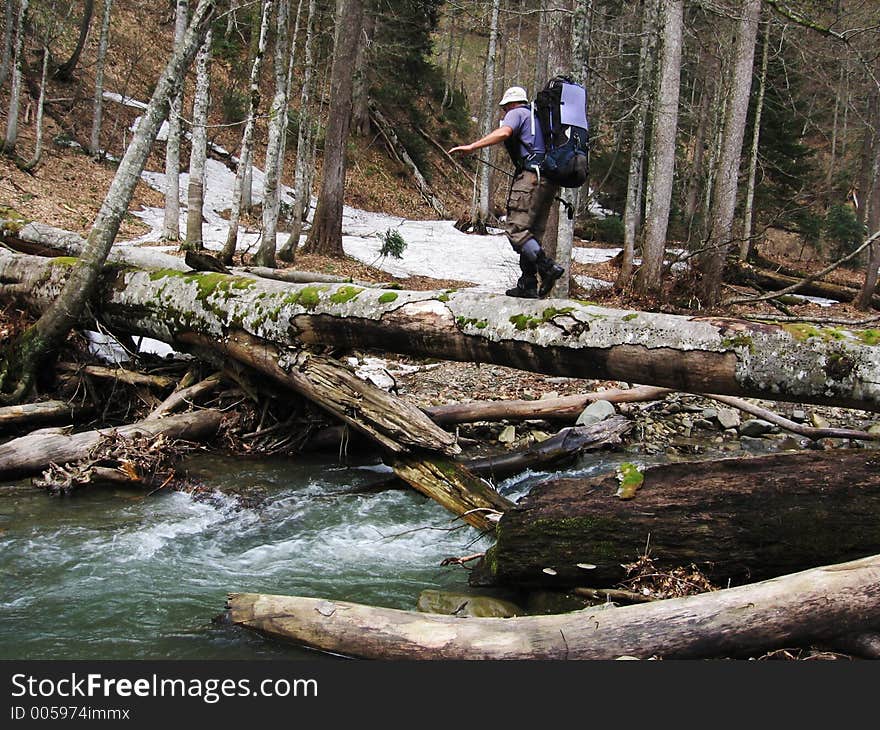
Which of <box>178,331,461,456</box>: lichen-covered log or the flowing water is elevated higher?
<box>178,331,461,456</box>: lichen-covered log

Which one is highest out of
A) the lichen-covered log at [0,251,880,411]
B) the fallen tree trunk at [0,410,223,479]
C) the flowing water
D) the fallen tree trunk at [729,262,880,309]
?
the fallen tree trunk at [729,262,880,309]

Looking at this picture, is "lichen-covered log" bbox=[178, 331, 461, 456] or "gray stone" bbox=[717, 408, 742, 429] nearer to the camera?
"lichen-covered log" bbox=[178, 331, 461, 456]

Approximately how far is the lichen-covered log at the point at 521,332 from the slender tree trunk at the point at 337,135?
10398 mm

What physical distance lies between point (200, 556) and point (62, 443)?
7.55 feet

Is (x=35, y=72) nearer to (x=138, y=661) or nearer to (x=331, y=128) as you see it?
(x=331, y=128)

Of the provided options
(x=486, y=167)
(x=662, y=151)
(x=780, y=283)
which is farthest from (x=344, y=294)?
(x=486, y=167)

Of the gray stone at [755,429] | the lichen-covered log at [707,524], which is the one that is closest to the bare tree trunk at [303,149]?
the gray stone at [755,429]

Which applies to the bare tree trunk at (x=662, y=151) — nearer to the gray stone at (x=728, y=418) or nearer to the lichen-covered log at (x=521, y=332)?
the gray stone at (x=728, y=418)

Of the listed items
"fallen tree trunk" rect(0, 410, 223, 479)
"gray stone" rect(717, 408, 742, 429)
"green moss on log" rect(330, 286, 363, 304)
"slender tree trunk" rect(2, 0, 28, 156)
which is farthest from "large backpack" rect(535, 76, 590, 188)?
"slender tree trunk" rect(2, 0, 28, 156)

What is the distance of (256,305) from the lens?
6.81 metres

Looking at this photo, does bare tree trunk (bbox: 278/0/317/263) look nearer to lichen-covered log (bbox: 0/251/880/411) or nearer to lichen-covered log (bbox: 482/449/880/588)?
lichen-covered log (bbox: 0/251/880/411)

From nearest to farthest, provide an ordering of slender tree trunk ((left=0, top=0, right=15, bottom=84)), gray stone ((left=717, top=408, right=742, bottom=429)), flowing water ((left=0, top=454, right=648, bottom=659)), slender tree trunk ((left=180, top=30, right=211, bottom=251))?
1. flowing water ((left=0, top=454, right=648, bottom=659))
2. gray stone ((left=717, top=408, right=742, bottom=429))
3. slender tree trunk ((left=180, top=30, right=211, bottom=251))
4. slender tree trunk ((left=0, top=0, right=15, bottom=84))

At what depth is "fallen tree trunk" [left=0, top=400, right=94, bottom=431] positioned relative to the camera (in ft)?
23.3

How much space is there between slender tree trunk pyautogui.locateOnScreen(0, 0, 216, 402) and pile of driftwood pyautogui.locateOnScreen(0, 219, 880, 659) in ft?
1.47
